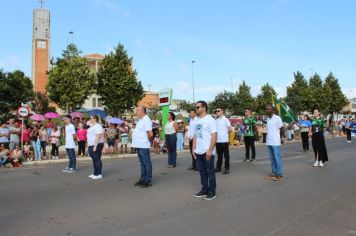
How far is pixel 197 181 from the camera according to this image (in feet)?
31.3

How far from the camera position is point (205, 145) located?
7.35 metres

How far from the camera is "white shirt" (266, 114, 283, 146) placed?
9727mm

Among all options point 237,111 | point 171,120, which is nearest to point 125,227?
point 171,120

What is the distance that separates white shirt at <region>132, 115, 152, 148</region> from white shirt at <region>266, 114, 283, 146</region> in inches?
122

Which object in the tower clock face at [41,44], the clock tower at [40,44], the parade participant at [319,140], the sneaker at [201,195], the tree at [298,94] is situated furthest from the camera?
the tower clock face at [41,44]

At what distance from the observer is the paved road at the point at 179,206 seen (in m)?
5.49

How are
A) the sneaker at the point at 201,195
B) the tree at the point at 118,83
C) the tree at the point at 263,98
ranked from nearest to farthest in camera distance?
1. the sneaker at the point at 201,195
2. the tree at the point at 118,83
3. the tree at the point at 263,98

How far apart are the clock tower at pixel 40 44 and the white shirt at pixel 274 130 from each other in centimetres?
7396

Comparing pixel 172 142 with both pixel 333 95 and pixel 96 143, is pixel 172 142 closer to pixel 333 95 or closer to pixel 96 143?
pixel 96 143

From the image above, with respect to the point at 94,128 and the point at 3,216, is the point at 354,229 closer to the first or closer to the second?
the point at 3,216

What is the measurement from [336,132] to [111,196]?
3704 cm

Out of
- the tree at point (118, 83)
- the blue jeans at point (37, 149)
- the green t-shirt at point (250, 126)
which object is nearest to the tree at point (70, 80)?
the tree at point (118, 83)

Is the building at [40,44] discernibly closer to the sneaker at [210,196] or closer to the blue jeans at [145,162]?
the blue jeans at [145,162]

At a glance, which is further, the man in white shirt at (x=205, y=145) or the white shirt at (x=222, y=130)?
the white shirt at (x=222, y=130)
